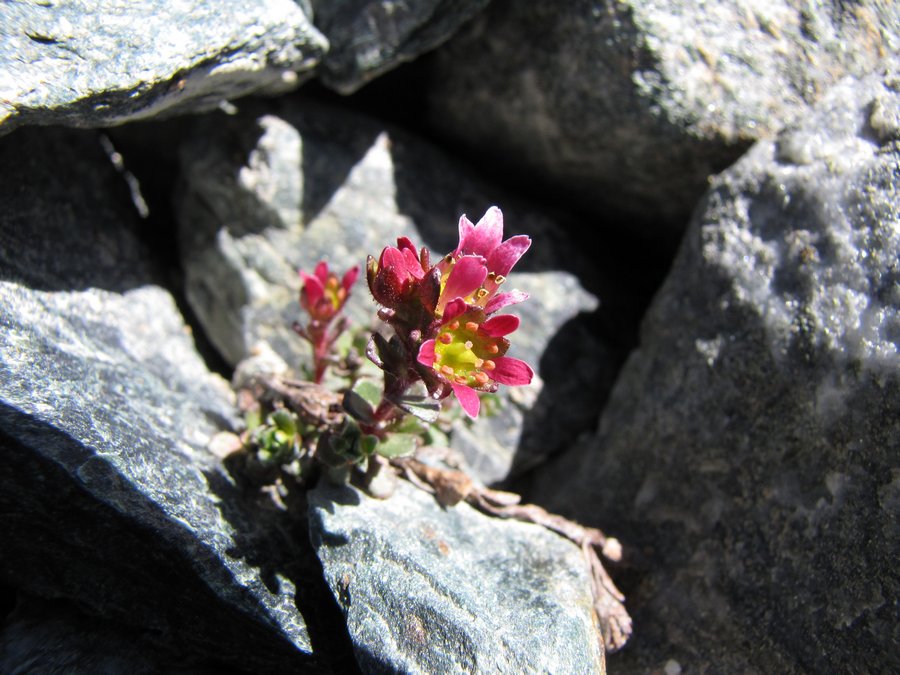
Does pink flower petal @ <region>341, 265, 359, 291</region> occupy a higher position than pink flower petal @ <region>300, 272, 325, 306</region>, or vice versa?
pink flower petal @ <region>341, 265, 359, 291</region>

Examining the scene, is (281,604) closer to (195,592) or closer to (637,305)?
(195,592)

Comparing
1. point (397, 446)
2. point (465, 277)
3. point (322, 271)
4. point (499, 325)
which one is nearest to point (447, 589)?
point (397, 446)

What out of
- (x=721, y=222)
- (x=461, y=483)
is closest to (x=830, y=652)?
(x=461, y=483)

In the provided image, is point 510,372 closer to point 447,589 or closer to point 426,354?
point 426,354

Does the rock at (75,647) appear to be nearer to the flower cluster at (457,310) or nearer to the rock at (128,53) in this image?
the flower cluster at (457,310)

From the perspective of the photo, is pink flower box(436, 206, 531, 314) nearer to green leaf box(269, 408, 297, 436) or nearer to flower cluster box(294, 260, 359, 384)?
flower cluster box(294, 260, 359, 384)

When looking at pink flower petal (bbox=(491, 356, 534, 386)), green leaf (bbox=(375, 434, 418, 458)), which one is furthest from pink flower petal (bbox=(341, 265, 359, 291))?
pink flower petal (bbox=(491, 356, 534, 386))
